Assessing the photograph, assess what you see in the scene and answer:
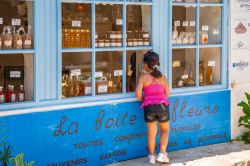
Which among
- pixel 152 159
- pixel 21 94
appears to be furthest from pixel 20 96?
pixel 152 159

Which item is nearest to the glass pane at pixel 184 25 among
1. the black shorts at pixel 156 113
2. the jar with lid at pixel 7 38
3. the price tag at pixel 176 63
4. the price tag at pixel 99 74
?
the price tag at pixel 176 63

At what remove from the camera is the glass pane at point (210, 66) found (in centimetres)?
833

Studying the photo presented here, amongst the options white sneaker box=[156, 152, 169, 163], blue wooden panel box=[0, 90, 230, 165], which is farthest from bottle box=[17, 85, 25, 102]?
white sneaker box=[156, 152, 169, 163]

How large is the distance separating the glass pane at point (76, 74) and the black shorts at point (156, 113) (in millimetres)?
842

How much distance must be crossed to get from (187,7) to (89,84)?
82.2 inches

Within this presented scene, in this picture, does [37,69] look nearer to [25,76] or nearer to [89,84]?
[25,76]

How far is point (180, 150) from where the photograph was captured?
799 centimetres

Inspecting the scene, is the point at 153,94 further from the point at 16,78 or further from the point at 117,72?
the point at 16,78

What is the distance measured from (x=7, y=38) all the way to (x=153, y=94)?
214 centimetres

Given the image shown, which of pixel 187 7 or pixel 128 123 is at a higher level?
pixel 187 7

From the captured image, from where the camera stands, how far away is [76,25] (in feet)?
22.7

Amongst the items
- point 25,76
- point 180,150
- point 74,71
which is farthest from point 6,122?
point 180,150

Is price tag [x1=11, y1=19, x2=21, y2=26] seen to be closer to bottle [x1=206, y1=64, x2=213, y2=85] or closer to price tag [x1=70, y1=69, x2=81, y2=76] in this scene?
price tag [x1=70, y1=69, x2=81, y2=76]

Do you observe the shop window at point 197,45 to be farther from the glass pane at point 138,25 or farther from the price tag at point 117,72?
the price tag at point 117,72
